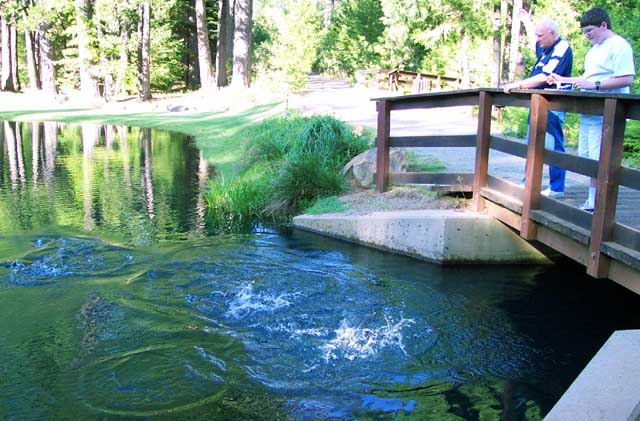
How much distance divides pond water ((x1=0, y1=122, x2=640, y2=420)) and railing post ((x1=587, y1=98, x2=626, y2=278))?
2.95 feet

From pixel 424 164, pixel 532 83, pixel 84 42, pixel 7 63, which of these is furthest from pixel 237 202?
pixel 7 63

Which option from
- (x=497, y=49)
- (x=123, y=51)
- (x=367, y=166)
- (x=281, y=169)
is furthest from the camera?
(x=123, y=51)

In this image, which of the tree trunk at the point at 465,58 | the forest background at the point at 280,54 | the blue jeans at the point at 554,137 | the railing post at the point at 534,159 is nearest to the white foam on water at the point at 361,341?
the railing post at the point at 534,159

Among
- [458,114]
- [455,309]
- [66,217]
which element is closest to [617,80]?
[455,309]

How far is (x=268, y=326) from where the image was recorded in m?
6.03

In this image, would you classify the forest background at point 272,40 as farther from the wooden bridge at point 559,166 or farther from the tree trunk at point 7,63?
the wooden bridge at point 559,166

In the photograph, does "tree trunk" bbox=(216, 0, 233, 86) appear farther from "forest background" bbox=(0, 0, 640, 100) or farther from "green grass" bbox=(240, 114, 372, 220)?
"green grass" bbox=(240, 114, 372, 220)

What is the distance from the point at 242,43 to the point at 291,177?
705 inches

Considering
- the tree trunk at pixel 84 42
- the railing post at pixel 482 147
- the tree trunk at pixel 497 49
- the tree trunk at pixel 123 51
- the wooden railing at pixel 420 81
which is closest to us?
the railing post at pixel 482 147

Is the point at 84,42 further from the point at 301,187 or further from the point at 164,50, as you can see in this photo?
the point at 301,187

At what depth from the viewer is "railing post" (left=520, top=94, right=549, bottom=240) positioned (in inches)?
257

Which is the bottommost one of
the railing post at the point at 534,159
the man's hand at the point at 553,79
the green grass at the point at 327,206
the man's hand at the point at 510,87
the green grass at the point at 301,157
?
the green grass at the point at 327,206

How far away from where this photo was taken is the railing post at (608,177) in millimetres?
5309

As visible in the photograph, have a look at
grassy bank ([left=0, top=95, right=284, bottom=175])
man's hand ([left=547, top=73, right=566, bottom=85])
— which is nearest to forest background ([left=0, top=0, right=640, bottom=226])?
Result: grassy bank ([left=0, top=95, right=284, bottom=175])
